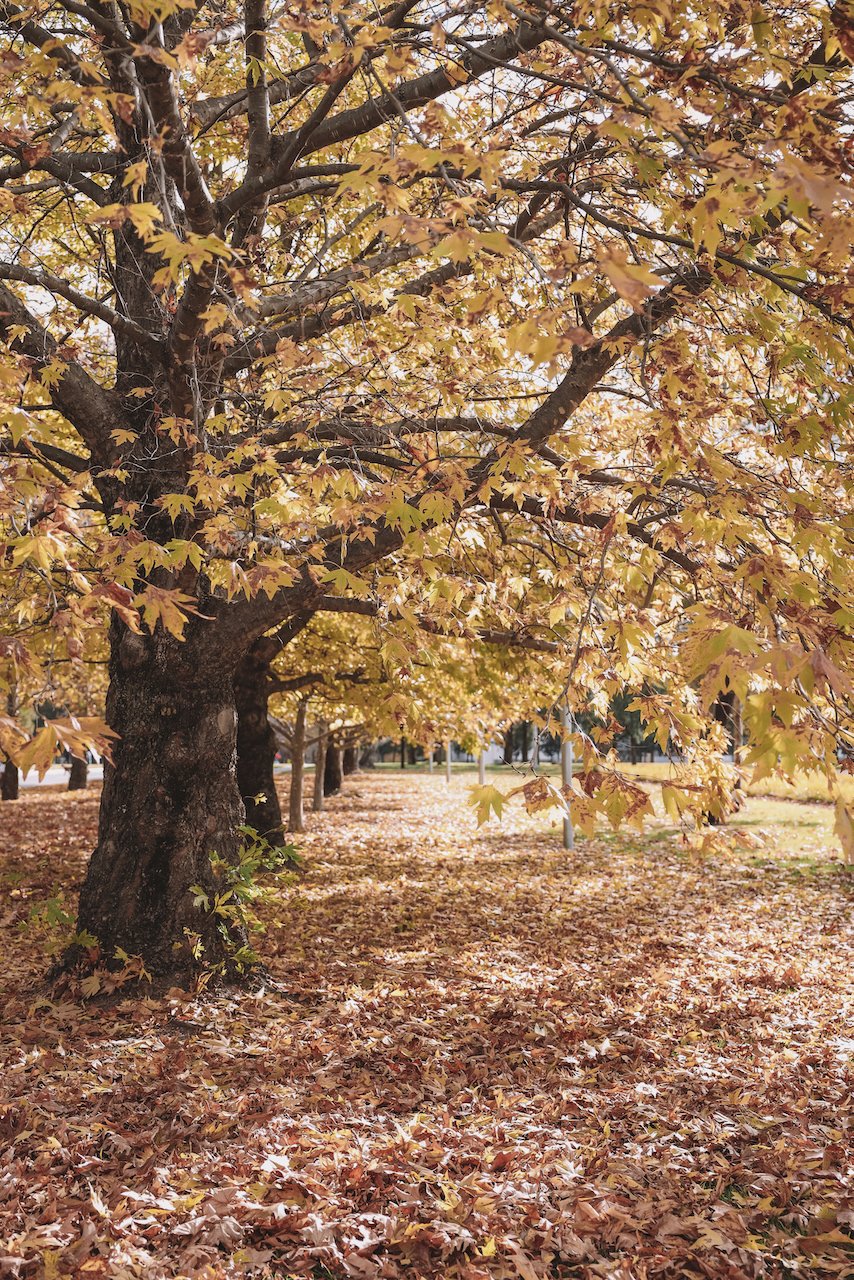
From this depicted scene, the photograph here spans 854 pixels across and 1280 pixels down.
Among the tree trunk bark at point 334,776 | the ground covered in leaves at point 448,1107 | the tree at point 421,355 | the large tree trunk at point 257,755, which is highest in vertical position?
the tree at point 421,355

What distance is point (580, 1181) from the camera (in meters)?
3.93

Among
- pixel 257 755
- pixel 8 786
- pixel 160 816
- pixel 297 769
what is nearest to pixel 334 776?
pixel 8 786

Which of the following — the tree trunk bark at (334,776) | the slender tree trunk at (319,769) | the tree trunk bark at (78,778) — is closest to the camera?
the slender tree trunk at (319,769)

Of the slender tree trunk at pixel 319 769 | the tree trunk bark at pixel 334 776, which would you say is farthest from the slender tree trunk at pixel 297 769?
the tree trunk bark at pixel 334 776

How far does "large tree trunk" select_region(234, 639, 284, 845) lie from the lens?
11.7m

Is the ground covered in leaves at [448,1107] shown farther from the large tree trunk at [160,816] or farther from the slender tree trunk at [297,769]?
the slender tree trunk at [297,769]

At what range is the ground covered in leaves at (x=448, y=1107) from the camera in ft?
11.3

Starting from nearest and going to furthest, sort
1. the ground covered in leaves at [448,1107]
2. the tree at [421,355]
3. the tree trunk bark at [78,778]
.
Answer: the ground covered in leaves at [448,1107], the tree at [421,355], the tree trunk bark at [78,778]

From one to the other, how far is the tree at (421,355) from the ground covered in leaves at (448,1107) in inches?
44.9

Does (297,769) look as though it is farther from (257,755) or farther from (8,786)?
(8,786)

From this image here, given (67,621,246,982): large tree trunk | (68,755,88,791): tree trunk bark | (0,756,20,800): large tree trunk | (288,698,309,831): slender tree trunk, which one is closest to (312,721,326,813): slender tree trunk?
(288,698,309,831): slender tree trunk

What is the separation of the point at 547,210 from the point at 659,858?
11334 millimetres

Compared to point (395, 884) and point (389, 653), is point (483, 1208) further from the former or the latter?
point (395, 884)

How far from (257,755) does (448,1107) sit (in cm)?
786
